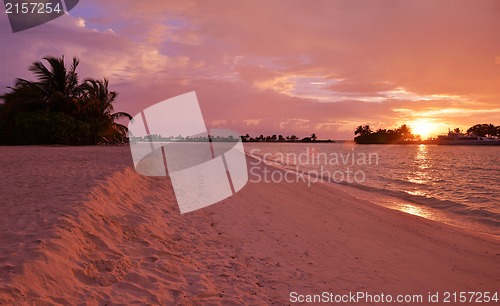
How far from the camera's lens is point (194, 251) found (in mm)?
5902

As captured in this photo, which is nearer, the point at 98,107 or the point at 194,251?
the point at 194,251

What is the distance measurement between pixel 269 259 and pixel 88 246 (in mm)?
3103

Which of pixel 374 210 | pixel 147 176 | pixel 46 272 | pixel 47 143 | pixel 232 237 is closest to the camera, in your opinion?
pixel 46 272

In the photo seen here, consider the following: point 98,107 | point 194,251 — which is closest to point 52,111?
point 98,107

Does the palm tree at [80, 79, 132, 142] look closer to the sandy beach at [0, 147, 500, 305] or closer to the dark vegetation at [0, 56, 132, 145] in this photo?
the dark vegetation at [0, 56, 132, 145]

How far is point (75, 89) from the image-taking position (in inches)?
1235

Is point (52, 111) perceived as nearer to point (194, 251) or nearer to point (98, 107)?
point (98, 107)

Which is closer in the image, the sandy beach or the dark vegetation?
the sandy beach

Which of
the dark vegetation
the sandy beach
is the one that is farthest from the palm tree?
the sandy beach

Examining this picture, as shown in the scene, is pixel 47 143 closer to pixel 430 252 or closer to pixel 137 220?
pixel 137 220

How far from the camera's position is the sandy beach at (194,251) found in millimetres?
4082

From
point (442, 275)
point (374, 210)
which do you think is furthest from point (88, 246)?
point (374, 210)

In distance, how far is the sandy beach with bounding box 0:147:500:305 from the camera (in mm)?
4082

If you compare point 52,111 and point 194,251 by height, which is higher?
point 52,111
